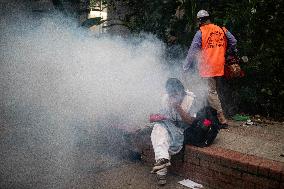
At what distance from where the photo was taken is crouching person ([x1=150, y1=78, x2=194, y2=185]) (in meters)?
5.30

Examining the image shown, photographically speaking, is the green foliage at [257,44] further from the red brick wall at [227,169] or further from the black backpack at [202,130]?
the red brick wall at [227,169]

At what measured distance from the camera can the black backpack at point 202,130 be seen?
17.7 ft

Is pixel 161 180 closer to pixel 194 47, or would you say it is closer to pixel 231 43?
pixel 194 47

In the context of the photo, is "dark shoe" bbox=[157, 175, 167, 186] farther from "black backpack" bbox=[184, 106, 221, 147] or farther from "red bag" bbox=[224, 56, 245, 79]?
"red bag" bbox=[224, 56, 245, 79]

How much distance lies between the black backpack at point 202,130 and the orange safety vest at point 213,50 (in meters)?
1.37

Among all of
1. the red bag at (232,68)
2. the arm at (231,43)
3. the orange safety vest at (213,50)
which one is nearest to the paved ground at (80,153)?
the red bag at (232,68)

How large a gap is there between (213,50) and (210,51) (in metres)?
0.06

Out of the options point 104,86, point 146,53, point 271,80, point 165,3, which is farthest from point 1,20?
point 271,80

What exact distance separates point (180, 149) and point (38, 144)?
9.77 feet

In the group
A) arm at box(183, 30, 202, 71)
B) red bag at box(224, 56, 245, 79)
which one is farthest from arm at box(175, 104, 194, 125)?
red bag at box(224, 56, 245, 79)

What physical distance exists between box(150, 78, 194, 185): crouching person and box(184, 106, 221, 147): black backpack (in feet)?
0.32

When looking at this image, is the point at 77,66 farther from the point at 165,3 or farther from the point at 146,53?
the point at 165,3

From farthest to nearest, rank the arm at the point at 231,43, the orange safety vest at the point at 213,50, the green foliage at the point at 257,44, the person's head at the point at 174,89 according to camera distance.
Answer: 1. the green foliage at the point at 257,44
2. the arm at the point at 231,43
3. the orange safety vest at the point at 213,50
4. the person's head at the point at 174,89

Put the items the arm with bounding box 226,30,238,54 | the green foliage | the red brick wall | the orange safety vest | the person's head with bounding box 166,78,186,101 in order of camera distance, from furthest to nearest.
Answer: the green foliage
the arm with bounding box 226,30,238,54
the orange safety vest
the person's head with bounding box 166,78,186,101
the red brick wall
